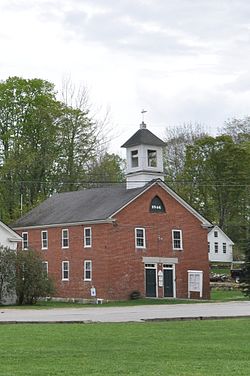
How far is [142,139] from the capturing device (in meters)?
62.2

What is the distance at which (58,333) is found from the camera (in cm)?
2391

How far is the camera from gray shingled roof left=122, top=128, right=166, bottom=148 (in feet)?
204

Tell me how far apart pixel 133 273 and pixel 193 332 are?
33919 millimetres

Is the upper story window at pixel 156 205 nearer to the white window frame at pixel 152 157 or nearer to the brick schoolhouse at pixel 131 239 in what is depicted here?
the brick schoolhouse at pixel 131 239

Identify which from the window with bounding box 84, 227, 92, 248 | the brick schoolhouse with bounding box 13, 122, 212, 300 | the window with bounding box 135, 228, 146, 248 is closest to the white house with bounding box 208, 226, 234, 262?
the brick schoolhouse with bounding box 13, 122, 212, 300

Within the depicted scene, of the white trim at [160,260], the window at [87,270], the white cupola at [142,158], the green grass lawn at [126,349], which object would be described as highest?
the white cupola at [142,158]

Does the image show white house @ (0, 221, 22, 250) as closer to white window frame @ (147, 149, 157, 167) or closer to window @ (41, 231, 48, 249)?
window @ (41, 231, 48, 249)

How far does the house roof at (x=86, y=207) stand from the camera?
5897 centimetres

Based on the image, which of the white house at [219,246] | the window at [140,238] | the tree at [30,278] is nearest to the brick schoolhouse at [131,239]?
the window at [140,238]

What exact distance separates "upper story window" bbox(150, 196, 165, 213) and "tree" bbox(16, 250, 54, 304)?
11.5 meters

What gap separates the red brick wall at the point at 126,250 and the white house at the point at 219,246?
33649 mm

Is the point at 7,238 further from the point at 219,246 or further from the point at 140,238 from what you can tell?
the point at 219,246

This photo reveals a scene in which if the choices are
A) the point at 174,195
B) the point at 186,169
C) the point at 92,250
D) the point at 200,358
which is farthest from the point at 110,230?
the point at 200,358

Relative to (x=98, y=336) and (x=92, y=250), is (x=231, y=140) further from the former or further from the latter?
(x=98, y=336)
